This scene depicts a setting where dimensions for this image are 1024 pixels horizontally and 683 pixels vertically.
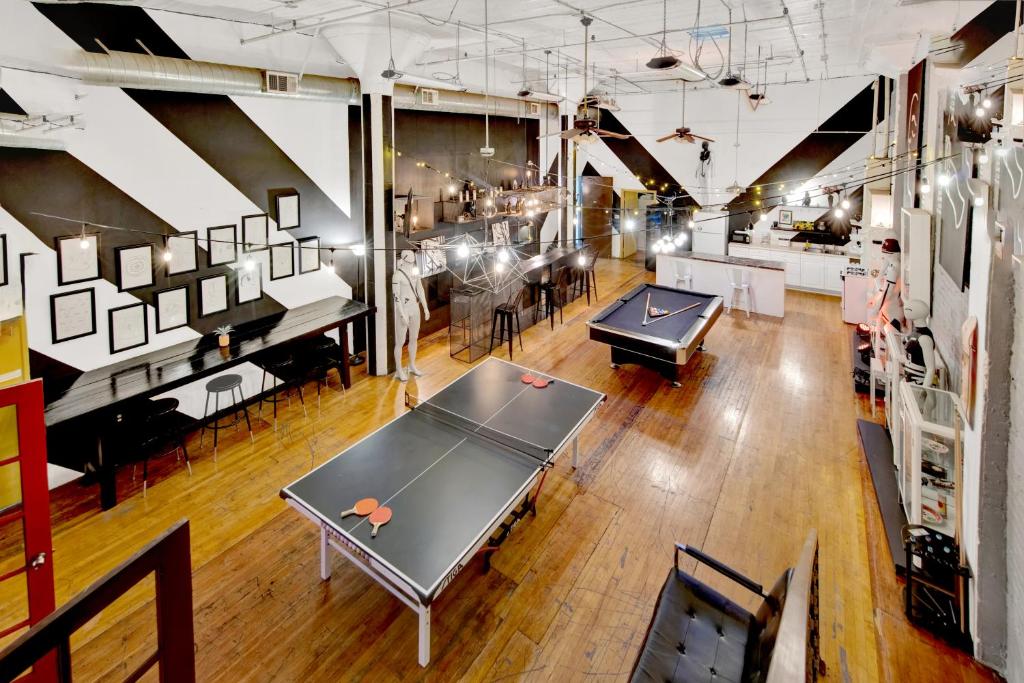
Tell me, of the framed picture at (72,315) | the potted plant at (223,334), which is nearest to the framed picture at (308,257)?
the potted plant at (223,334)

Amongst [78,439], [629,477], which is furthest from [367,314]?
[629,477]

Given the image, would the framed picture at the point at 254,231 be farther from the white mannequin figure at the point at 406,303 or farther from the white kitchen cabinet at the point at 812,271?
the white kitchen cabinet at the point at 812,271

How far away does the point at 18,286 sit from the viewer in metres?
4.43

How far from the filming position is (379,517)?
332 centimetres

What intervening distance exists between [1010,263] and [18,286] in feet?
21.6

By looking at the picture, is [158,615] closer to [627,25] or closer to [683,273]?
[627,25]

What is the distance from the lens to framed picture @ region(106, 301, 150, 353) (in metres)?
5.17

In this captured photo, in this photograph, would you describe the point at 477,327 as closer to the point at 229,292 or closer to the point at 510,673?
the point at 229,292

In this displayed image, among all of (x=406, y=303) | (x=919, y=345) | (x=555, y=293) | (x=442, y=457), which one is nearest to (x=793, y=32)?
(x=919, y=345)

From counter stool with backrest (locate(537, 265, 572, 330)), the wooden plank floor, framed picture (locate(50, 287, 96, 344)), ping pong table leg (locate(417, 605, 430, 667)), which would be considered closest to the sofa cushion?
the wooden plank floor

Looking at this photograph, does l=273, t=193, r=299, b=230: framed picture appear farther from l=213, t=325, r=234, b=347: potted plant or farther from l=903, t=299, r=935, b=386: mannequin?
l=903, t=299, r=935, b=386: mannequin

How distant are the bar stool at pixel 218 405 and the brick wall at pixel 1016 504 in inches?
234

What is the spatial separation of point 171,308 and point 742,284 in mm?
8489

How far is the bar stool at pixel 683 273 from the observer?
33.7 feet
